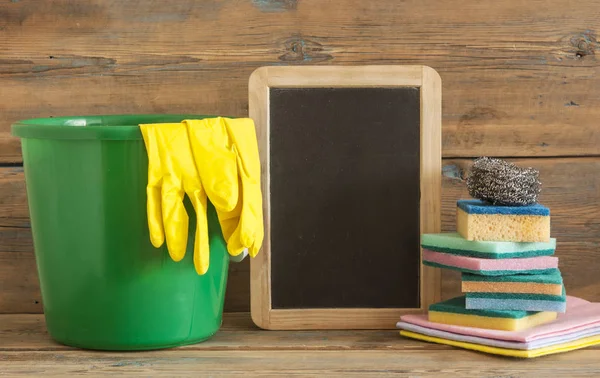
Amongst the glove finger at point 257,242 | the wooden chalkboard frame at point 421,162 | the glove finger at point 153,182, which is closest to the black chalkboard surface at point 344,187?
the wooden chalkboard frame at point 421,162

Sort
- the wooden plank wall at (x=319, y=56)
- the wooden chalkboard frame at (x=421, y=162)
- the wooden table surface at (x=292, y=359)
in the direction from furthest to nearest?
the wooden plank wall at (x=319, y=56) < the wooden chalkboard frame at (x=421, y=162) < the wooden table surface at (x=292, y=359)

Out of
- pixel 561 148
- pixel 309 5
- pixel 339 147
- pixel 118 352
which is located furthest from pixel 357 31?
pixel 118 352

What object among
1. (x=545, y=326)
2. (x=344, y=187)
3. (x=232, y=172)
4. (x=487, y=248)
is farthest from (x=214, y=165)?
(x=545, y=326)

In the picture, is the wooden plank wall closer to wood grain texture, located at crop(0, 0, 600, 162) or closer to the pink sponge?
wood grain texture, located at crop(0, 0, 600, 162)

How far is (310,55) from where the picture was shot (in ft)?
4.31

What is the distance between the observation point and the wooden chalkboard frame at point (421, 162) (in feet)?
3.94

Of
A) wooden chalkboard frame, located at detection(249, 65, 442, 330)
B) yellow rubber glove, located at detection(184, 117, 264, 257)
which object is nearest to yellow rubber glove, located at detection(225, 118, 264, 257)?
yellow rubber glove, located at detection(184, 117, 264, 257)

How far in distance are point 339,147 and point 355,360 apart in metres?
0.32

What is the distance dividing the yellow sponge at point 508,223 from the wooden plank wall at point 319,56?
0.25 m

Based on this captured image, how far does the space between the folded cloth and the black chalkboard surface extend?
0.10 metres

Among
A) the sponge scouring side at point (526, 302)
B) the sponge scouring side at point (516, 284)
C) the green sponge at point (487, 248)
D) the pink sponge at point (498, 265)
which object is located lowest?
the sponge scouring side at point (526, 302)

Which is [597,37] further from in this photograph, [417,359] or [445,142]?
[417,359]

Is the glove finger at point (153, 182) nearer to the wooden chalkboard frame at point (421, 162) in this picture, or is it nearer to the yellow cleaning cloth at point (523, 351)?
the wooden chalkboard frame at point (421, 162)

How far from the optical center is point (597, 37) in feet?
4.31
